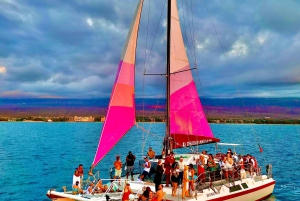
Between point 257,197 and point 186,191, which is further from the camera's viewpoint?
point 257,197

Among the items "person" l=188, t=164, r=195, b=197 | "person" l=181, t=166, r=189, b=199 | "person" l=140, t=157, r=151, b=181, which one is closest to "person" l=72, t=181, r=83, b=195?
"person" l=140, t=157, r=151, b=181

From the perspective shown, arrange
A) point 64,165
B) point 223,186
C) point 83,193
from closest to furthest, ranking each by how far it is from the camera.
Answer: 1. point 83,193
2. point 223,186
3. point 64,165

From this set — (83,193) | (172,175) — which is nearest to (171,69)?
(172,175)

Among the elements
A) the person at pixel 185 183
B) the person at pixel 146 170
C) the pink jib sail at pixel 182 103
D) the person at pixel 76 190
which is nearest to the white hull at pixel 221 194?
the person at pixel 185 183

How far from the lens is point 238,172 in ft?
67.1

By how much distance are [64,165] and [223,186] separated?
3069 cm

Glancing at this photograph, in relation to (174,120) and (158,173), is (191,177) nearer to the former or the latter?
(158,173)

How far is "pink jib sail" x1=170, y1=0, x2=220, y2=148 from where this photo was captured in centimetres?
2097

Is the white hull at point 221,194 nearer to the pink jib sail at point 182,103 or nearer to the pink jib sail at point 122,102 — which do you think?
the pink jib sail at point 122,102

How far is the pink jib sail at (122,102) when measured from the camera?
52.1 feet

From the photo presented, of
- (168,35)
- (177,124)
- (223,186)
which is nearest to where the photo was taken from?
(223,186)

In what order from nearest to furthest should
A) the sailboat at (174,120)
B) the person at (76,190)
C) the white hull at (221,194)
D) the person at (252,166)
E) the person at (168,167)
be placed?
the white hull at (221,194) → the sailboat at (174,120) → the person at (76,190) → the person at (168,167) → the person at (252,166)

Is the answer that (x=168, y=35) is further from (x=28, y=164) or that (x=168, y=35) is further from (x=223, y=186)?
(x=28, y=164)

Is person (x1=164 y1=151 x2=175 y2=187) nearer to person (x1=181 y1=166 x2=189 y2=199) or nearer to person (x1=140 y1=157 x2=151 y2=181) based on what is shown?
person (x1=181 y1=166 x2=189 y2=199)
